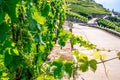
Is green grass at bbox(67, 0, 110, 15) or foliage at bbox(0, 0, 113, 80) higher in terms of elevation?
foliage at bbox(0, 0, 113, 80)

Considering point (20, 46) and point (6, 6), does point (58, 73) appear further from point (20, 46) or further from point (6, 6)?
point (20, 46)

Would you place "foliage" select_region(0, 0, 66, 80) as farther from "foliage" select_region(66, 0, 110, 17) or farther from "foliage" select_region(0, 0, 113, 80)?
"foliage" select_region(66, 0, 110, 17)

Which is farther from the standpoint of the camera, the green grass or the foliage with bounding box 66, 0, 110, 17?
the green grass

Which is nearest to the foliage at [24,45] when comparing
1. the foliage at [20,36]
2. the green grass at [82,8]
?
the foliage at [20,36]

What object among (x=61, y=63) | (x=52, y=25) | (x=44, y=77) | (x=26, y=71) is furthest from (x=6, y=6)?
(x=52, y=25)

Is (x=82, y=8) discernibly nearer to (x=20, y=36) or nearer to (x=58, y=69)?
(x=20, y=36)

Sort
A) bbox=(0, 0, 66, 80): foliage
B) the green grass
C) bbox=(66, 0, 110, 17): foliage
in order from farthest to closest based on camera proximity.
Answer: the green grass → bbox=(66, 0, 110, 17): foliage → bbox=(0, 0, 66, 80): foliage

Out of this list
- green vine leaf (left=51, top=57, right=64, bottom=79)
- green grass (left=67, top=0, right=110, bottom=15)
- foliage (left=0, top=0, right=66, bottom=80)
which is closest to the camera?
foliage (left=0, top=0, right=66, bottom=80)

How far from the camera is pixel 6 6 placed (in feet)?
5.21

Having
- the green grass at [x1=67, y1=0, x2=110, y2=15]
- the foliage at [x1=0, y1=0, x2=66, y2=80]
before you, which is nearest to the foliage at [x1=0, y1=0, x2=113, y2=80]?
the foliage at [x1=0, y1=0, x2=66, y2=80]

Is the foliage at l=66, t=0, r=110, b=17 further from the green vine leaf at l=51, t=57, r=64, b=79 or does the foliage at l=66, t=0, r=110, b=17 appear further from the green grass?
the green vine leaf at l=51, t=57, r=64, b=79

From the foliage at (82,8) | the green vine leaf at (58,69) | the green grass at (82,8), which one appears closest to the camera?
the green vine leaf at (58,69)

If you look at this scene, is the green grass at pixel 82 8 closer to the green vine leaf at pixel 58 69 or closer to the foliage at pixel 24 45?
the foliage at pixel 24 45

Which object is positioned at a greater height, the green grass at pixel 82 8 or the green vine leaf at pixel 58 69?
the green vine leaf at pixel 58 69
